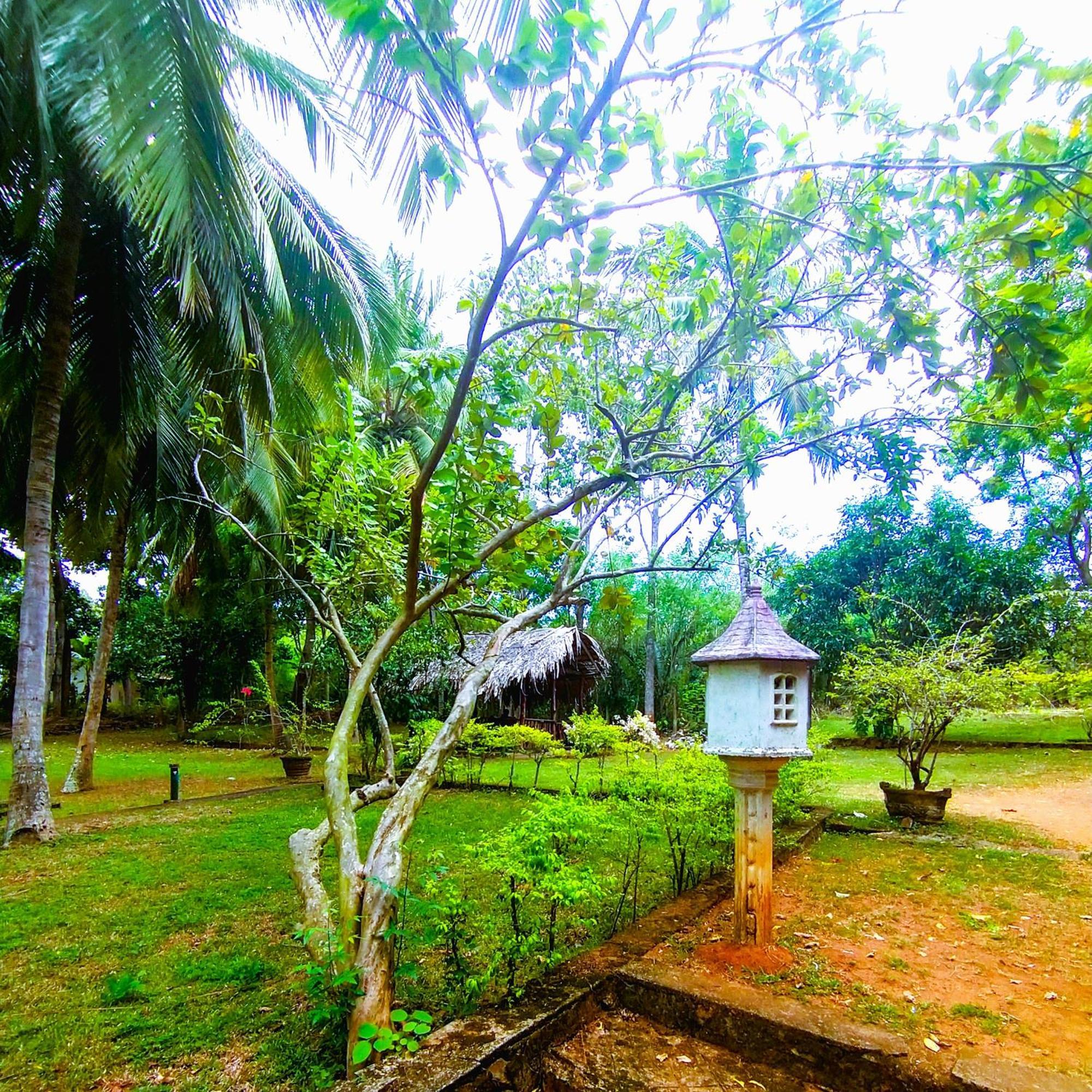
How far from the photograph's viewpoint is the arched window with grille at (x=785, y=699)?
3244 millimetres

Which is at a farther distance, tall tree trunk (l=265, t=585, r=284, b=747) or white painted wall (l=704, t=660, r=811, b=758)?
tall tree trunk (l=265, t=585, r=284, b=747)

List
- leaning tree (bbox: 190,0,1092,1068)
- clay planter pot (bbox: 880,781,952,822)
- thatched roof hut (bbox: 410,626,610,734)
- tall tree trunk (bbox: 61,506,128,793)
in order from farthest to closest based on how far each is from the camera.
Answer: thatched roof hut (bbox: 410,626,610,734) → tall tree trunk (bbox: 61,506,128,793) → clay planter pot (bbox: 880,781,952,822) → leaning tree (bbox: 190,0,1092,1068)

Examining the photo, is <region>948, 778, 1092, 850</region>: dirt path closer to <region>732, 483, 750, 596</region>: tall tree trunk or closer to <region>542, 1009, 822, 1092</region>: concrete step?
<region>732, 483, 750, 596</region>: tall tree trunk

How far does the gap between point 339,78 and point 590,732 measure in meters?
5.55

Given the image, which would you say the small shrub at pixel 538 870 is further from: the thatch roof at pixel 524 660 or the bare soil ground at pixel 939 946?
the thatch roof at pixel 524 660

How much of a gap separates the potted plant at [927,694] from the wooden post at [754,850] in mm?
3575

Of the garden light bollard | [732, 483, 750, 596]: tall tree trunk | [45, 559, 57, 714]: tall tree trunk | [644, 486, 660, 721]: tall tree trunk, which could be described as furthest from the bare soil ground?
[45, 559, 57, 714]: tall tree trunk

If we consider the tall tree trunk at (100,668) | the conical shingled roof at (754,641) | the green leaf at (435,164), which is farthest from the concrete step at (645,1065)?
the tall tree trunk at (100,668)

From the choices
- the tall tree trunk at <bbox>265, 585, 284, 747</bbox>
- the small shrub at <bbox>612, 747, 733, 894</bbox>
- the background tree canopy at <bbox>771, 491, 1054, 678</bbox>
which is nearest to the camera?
the small shrub at <bbox>612, 747, 733, 894</bbox>

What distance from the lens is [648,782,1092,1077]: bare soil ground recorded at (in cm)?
274

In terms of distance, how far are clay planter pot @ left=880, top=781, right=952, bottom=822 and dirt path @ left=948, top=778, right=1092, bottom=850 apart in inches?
35.6

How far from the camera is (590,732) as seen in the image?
6262mm

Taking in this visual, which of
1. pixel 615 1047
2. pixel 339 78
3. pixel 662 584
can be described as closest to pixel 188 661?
pixel 662 584

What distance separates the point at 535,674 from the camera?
527 inches
